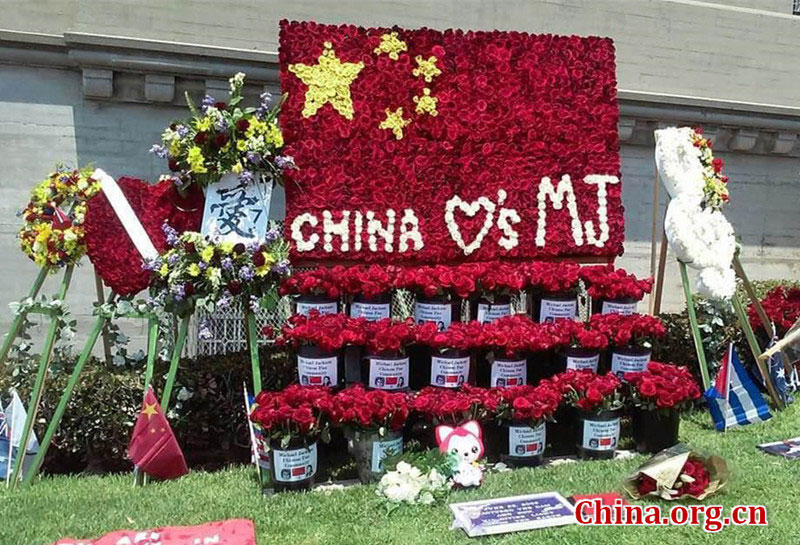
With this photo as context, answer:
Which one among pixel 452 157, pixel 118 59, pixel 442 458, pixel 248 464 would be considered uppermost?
pixel 118 59

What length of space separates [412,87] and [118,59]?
301cm

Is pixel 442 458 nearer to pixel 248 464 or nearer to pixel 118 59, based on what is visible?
pixel 248 464

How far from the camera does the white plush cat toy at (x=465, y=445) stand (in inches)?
142

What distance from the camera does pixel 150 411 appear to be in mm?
3848

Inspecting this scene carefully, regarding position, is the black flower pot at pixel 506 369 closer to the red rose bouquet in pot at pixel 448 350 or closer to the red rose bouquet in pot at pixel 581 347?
the red rose bouquet in pot at pixel 448 350

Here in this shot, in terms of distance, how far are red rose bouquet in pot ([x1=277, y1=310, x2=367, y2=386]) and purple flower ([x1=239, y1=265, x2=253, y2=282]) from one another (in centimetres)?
33

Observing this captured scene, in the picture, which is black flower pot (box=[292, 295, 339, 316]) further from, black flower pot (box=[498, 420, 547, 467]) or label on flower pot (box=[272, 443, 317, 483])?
black flower pot (box=[498, 420, 547, 467])

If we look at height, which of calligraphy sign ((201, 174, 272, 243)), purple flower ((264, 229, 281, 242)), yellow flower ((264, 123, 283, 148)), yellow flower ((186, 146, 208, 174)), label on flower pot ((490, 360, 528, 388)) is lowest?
label on flower pot ((490, 360, 528, 388))

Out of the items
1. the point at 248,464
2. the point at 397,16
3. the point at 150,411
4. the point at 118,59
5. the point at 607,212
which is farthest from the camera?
the point at 397,16

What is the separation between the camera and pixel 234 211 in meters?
4.04

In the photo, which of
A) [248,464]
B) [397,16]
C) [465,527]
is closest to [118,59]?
[397,16]

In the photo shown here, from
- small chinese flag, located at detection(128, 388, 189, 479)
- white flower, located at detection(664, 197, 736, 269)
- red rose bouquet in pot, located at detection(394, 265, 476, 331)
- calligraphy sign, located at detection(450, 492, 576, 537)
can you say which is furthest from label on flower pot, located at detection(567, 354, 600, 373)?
small chinese flag, located at detection(128, 388, 189, 479)

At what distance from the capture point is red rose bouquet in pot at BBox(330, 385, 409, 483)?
11.9ft

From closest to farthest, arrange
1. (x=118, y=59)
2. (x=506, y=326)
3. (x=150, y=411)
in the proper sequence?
(x=150, y=411) < (x=506, y=326) < (x=118, y=59)
